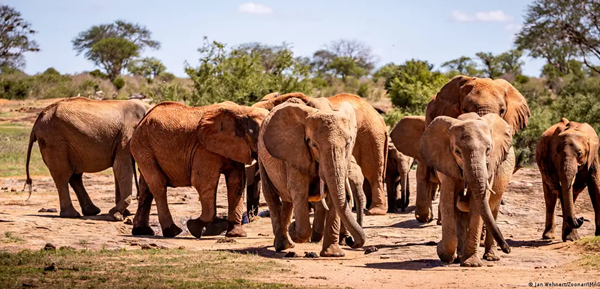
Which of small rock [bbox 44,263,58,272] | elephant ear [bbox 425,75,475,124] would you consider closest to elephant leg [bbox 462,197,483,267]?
elephant ear [bbox 425,75,475,124]

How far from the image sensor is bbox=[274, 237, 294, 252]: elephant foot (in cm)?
1137

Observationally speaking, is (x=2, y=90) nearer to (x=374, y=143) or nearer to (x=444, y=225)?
(x=374, y=143)

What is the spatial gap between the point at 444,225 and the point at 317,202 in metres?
1.67

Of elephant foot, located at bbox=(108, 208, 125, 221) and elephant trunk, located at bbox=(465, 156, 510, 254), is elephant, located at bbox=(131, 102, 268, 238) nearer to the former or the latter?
elephant foot, located at bbox=(108, 208, 125, 221)

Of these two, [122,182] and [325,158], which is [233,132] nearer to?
[325,158]

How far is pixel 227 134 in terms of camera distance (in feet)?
43.0

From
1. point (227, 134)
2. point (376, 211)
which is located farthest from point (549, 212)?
point (227, 134)

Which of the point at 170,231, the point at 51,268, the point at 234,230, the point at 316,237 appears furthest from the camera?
the point at 170,231

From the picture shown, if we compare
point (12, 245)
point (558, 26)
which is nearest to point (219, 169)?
point (12, 245)

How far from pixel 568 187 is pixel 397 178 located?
5480 millimetres

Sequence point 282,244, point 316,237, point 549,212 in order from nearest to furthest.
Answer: point 282,244
point 316,237
point 549,212

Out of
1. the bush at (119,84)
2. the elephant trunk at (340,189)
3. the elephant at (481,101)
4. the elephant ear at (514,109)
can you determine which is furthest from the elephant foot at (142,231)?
the bush at (119,84)

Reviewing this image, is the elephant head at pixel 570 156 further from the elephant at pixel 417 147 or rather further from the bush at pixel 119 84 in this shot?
the bush at pixel 119 84

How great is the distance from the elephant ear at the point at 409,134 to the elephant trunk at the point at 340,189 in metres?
4.95
